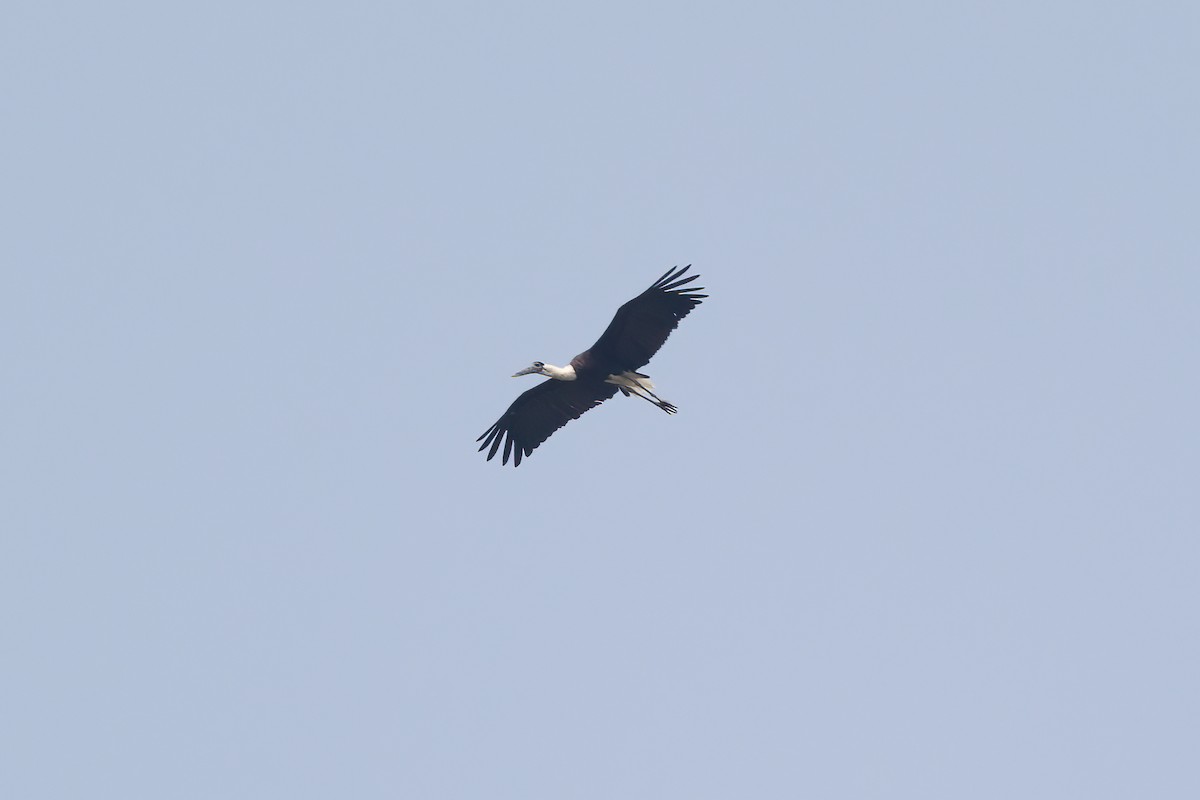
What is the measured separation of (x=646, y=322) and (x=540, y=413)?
3743 millimetres

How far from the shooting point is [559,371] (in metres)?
34.2

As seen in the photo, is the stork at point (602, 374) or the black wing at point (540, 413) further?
the black wing at point (540, 413)

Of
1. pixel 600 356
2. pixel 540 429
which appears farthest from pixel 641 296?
pixel 540 429

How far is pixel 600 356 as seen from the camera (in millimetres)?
33656

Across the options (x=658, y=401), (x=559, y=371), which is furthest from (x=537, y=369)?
(x=658, y=401)

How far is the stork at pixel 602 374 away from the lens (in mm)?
32656

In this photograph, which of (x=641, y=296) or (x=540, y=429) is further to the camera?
(x=540, y=429)

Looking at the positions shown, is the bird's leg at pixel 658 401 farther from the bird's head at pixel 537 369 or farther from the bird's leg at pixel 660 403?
the bird's head at pixel 537 369

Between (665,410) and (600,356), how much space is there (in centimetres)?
172

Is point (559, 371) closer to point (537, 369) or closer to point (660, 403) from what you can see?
point (537, 369)

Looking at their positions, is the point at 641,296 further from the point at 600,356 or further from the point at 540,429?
the point at 540,429

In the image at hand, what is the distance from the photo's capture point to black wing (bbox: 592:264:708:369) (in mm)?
32500

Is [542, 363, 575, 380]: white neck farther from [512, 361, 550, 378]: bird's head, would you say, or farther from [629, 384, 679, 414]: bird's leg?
[629, 384, 679, 414]: bird's leg

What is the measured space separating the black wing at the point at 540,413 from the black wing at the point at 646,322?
1.48m
